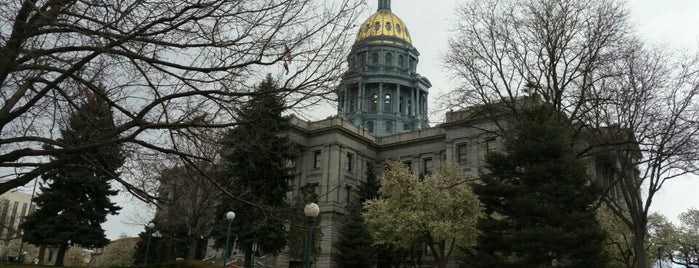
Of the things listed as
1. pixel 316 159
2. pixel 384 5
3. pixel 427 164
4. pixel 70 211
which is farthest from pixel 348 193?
pixel 384 5

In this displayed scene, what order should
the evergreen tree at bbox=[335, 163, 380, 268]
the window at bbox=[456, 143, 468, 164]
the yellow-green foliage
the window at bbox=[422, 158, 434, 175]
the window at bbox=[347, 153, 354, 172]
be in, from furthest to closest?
the window at bbox=[347, 153, 354, 172]
the window at bbox=[422, 158, 434, 175]
the window at bbox=[456, 143, 468, 164]
the evergreen tree at bbox=[335, 163, 380, 268]
the yellow-green foliage

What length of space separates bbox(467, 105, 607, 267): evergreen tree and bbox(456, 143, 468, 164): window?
88.8 feet

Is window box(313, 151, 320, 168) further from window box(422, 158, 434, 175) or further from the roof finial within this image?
the roof finial

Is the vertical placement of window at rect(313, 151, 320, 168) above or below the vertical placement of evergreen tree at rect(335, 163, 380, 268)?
above

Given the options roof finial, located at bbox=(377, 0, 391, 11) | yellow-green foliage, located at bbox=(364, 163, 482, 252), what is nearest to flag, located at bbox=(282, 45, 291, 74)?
yellow-green foliage, located at bbox=(364, 163, 482, 252)

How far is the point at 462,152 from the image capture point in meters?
50.8

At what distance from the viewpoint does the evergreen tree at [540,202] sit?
19500mm

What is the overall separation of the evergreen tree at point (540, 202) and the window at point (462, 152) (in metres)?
27.1

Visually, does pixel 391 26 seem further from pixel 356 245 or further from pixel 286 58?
pixel 286 58

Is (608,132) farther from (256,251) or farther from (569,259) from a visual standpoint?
(256,251)

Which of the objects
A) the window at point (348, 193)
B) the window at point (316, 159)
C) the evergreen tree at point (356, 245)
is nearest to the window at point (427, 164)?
the window at point (348, 193)

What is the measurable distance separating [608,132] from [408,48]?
56214 millimetres

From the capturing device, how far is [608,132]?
75.6 ft

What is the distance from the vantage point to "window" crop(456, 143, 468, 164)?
50256mm
